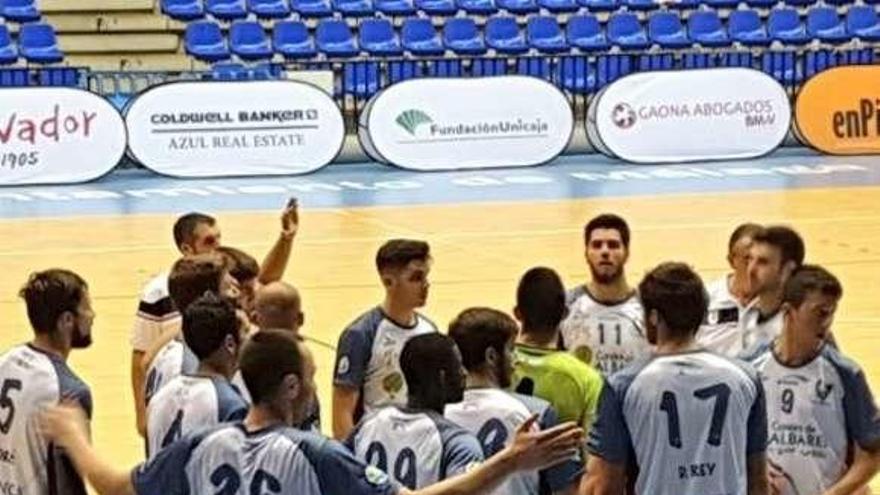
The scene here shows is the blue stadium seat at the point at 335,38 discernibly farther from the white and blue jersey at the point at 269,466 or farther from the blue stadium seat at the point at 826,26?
the white and blue jersey at the point at 269,466

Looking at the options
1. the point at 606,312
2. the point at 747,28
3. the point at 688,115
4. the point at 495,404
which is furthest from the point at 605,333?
the point at 747,28

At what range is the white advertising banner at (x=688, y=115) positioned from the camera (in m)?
22.4

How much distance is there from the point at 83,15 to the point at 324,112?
21.3 ft

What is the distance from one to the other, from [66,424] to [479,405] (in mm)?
1312

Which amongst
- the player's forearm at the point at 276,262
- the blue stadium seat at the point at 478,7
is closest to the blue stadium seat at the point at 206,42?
the blue stadium seat at the point at 478,7

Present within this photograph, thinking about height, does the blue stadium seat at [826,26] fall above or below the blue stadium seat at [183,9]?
below

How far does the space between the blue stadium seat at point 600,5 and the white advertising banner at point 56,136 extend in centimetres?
882

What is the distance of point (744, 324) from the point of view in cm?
772

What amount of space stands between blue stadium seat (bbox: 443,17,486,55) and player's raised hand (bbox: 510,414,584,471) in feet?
67.7

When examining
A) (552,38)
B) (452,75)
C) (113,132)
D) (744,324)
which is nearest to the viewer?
(744,324)

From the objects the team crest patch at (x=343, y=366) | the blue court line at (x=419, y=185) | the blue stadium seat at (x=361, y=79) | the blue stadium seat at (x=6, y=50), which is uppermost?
the blue stadium seat at (x=6, y=50)

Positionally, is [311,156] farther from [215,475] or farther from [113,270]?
[215,475]

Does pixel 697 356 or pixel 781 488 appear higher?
pixel 697 356

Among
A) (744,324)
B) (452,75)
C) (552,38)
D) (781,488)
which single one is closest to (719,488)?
(781,488)
